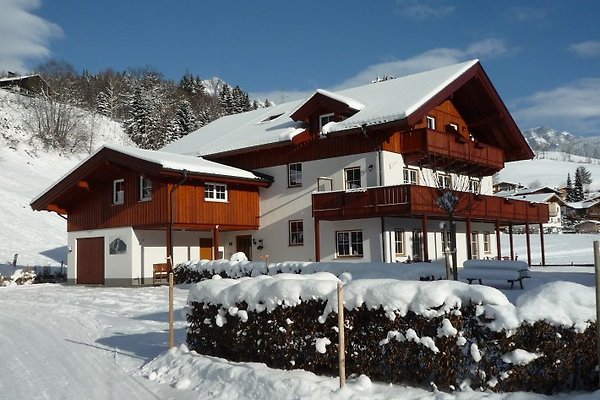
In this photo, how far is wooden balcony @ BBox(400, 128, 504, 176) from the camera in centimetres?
2556

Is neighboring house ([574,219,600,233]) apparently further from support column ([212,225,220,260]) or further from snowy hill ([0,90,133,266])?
support column ([212,225,220,260])

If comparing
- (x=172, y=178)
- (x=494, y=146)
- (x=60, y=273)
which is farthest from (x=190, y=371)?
(x=494, y=146)

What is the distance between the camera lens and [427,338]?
7051 millimetres

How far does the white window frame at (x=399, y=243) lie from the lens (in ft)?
84.3

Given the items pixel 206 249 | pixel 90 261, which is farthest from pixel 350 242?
pixel 90 261

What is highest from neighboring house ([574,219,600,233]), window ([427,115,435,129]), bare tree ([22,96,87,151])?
bare tree ([22,96,87,151])

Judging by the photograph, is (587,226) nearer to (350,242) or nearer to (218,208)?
(350,242)

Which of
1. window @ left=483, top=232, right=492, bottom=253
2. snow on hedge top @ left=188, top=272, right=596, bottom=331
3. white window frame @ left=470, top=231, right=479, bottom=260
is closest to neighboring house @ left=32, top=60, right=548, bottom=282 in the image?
white window frame @ left=470, top=231, right=479, bottom=260

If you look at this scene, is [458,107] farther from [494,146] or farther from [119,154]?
[119,154]

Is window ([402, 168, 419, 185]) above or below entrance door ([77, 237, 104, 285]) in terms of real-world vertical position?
above

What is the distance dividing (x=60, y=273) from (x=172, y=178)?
10.6 m

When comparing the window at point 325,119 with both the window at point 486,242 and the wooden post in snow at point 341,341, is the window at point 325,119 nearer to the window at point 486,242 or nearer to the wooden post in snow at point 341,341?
the window at point 486,242

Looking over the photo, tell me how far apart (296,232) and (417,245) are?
5.60 metres

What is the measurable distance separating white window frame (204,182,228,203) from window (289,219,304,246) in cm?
338
